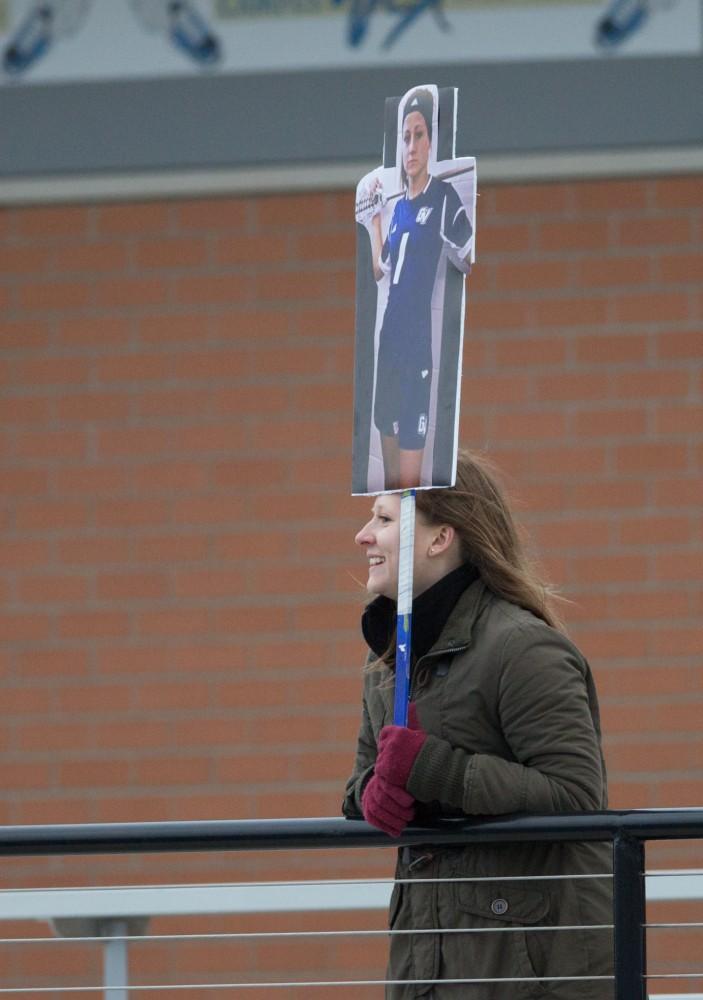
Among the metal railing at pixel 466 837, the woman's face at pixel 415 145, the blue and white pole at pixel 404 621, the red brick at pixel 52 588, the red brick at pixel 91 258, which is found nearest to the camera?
the metal railing at pixel 466 837

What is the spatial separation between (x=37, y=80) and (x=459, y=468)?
3262mm

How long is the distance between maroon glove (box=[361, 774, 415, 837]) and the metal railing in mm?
33

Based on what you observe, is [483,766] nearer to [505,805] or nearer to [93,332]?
[505,805]

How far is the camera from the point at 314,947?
18.1 ft

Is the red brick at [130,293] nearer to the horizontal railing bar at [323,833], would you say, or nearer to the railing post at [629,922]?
the horizontal railing bar at [323,833]

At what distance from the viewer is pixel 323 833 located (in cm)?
283

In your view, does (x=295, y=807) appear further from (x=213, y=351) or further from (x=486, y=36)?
(x=486, y=36)

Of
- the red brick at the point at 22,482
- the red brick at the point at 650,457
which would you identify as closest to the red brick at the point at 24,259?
the red brick at the point at 22,482

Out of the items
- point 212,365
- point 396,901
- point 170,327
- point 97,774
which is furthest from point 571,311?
point 396,901

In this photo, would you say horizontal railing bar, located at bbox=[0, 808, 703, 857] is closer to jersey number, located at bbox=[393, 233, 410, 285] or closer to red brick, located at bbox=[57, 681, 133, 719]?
jersey number, located at bbox=[393, 233, 410, 285]

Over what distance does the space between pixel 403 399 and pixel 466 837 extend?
79 centimetres

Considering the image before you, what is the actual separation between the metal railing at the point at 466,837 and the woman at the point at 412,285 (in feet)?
2.01

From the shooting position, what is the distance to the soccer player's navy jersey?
3055mm

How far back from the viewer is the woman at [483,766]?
2762 mm
